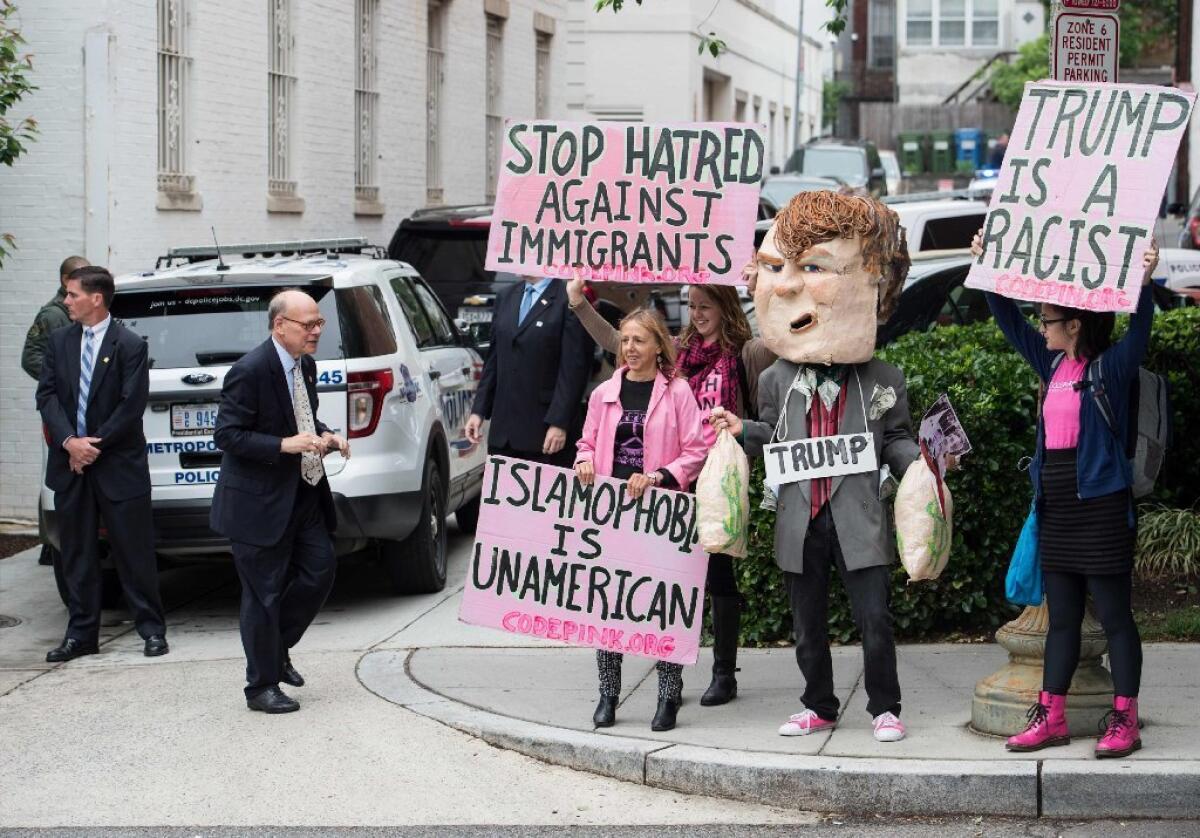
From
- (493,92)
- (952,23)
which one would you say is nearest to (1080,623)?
(493,92)

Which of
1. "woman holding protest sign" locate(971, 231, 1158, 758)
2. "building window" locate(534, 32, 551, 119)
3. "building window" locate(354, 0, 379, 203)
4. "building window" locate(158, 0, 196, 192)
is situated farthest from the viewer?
Answer: "building window" locate(534, 32, 551, 119)

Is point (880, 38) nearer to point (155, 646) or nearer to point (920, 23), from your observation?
point (920, 23)

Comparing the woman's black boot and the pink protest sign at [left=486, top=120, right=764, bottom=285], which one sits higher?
the pink protest sign at [left=486, top=120, right=764, bottom=285]

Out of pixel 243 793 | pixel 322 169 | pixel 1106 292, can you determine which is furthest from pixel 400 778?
pixel 322 169

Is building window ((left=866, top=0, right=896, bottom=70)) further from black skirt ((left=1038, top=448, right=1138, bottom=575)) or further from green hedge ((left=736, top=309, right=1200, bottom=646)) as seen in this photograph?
black skirt ((left=1038, top=448, right=1138, bottom=575))

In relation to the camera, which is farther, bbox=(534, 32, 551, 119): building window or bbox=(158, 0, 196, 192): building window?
bbox=(534, 32, 551, 119): building window

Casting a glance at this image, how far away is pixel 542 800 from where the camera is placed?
6.56 metres

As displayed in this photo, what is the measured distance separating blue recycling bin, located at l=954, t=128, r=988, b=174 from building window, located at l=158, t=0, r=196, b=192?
42912 mm

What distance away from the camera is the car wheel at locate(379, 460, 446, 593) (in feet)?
33.0

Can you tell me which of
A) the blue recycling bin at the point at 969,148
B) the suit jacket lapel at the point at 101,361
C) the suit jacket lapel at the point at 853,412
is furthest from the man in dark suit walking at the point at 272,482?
the blue recycling bin at the point at 969,148

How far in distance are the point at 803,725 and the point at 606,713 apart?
79 centimetres

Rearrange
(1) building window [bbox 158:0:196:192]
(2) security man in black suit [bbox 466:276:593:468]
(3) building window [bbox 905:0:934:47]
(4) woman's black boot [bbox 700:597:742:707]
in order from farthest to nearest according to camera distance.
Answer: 1. (3) building window [bbox 905:0:934:47]
2. (1) building window [bbox 158:0:196:192]
3. (2) security man in black suit [bbox 466:276:593:468]
4. (4) woman's black boot [bbox 700:597:742:707]

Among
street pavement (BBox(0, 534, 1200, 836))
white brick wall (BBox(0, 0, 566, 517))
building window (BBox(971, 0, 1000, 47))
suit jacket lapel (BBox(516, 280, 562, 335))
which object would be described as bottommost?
street pavement (BBox(0, 534, 1200, 836))

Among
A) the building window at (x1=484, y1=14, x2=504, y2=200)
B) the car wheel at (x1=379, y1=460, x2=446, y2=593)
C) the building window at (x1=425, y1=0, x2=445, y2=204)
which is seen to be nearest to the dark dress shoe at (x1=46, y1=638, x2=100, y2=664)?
the car wheel at (x1=379, y1=460, x2=446, y2=593)
